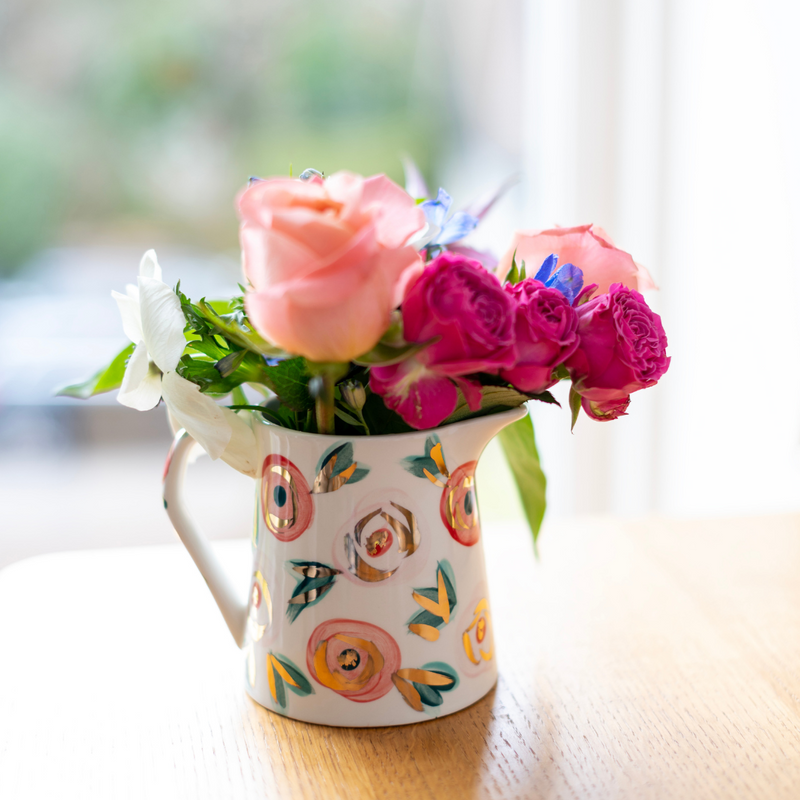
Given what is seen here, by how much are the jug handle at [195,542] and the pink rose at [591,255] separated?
0.78 ft

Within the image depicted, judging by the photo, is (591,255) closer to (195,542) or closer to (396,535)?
(396,535)

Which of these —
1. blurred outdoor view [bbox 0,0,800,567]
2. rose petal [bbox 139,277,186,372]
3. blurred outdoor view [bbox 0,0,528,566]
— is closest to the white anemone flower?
rose petal [bbox 139,277,186,372]

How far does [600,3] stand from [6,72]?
1.18 m

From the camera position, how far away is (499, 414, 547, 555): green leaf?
536mm

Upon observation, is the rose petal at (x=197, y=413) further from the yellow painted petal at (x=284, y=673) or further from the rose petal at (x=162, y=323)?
the yellow painted petal at (x=284, y=673)

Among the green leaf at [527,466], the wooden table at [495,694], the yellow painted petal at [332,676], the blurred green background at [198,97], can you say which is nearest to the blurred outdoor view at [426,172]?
the blurred green background at [198,97]

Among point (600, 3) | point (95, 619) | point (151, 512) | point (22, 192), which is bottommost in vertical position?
point (151, 512)

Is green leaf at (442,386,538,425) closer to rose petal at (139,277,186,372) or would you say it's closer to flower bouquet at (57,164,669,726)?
flower bouquet at (57,164,669,726)

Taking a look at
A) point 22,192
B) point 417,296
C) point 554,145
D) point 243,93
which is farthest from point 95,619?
point 22,192

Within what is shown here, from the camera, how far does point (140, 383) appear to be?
1.41ft

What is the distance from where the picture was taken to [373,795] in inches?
16.5

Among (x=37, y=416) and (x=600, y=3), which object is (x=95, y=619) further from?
(x=37, y=416)

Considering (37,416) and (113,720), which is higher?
(113,720)

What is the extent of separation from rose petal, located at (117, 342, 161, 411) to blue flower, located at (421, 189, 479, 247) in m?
0.17
